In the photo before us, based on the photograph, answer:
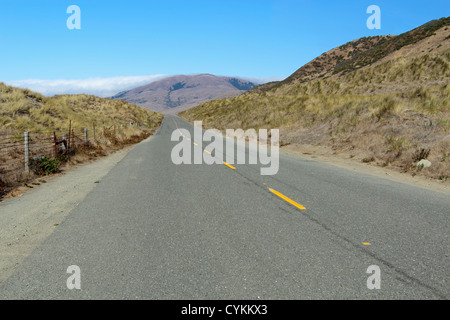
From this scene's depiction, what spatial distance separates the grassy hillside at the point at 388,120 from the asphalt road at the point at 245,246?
16.9ft

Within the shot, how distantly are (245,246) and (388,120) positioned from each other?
14.7 m

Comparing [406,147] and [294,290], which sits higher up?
[406,147]

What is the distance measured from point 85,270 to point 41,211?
345cm

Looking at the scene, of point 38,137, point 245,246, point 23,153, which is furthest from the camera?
point 38,137

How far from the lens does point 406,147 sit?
40.4ft

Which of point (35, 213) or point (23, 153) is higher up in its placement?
point (23, 153)

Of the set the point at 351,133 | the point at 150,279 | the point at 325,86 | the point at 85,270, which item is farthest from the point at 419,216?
the point at 325,86

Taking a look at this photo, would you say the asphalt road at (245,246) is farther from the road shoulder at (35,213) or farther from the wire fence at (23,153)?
the wire fence at (23,153)

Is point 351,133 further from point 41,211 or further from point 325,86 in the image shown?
point 325,86

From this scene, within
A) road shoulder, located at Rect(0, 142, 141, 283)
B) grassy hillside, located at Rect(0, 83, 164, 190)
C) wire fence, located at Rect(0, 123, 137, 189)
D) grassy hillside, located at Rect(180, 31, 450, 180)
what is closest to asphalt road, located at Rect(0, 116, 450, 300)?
road shoulder, located at Rect(0, 142, 141, 283)

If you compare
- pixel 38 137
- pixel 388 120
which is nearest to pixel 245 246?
pixel 388 120

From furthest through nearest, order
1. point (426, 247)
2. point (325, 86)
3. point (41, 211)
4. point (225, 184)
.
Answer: point (325, 86) → point (225, 184) → point (41, 211) → point (426, 247)

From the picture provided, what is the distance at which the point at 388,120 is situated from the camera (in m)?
15.8

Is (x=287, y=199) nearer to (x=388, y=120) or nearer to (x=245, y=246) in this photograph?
(x=245, y=246)
